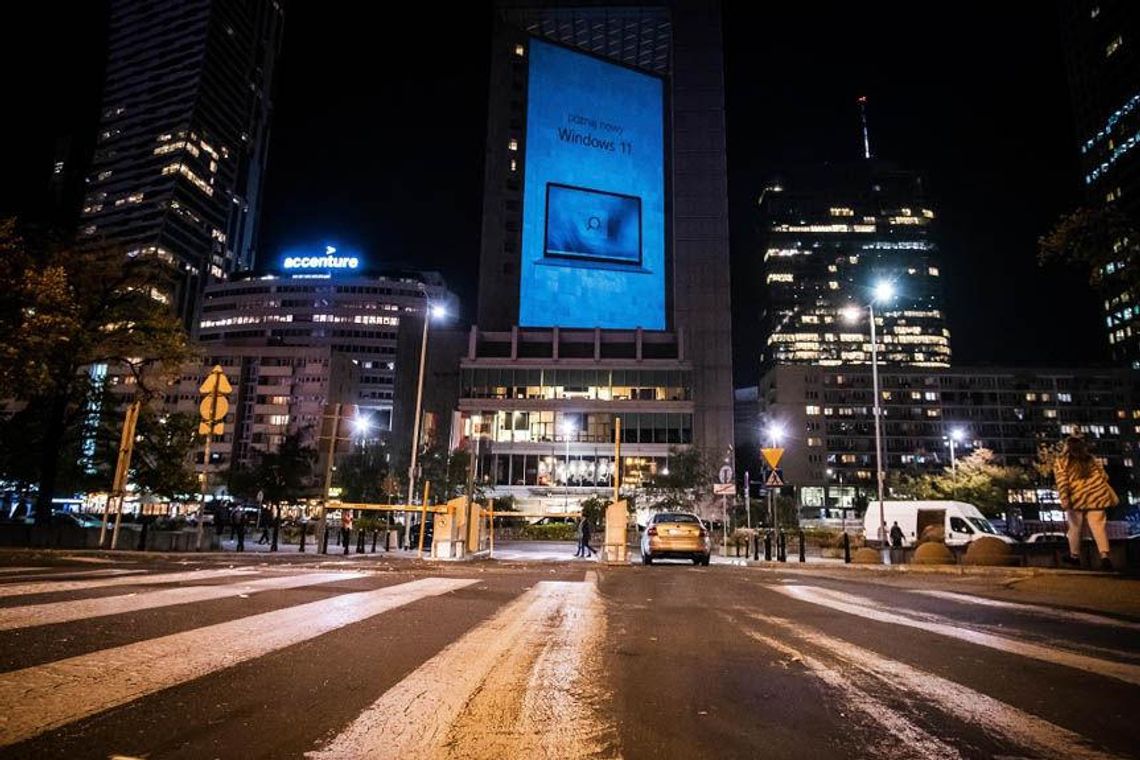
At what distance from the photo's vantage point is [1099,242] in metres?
8.58

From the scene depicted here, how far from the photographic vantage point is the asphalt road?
265cm

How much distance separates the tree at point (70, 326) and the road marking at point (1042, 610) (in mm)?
21194

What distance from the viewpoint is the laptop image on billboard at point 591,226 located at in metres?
82.3

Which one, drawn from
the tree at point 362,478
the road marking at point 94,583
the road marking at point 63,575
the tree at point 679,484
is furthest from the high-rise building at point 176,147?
the road marking at point 94,583

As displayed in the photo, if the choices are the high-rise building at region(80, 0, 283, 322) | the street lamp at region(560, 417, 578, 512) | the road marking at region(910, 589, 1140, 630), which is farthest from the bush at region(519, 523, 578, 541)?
the high-rise building at region(80, 0, 283, 322)

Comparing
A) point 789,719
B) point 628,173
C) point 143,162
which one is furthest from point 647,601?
point 143,162

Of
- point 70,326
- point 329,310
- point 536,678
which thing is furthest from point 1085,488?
point 329,310

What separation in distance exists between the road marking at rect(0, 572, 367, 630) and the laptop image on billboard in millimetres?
76759

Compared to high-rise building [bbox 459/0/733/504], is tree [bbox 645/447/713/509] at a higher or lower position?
lower

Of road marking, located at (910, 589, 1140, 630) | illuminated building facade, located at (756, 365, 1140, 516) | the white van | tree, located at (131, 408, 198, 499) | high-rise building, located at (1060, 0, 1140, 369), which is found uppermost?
high-rise building, located at (1060, 0, 1140, 369)

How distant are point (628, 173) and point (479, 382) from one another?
3523cm

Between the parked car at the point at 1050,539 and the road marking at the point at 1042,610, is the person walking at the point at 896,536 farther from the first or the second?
the road marking at the point at 1042,610

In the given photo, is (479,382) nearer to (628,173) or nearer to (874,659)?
(628,173)

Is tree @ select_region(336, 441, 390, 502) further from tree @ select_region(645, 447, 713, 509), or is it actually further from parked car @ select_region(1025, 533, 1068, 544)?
parked car @ select_region(1025, 533, 1068, 544)
